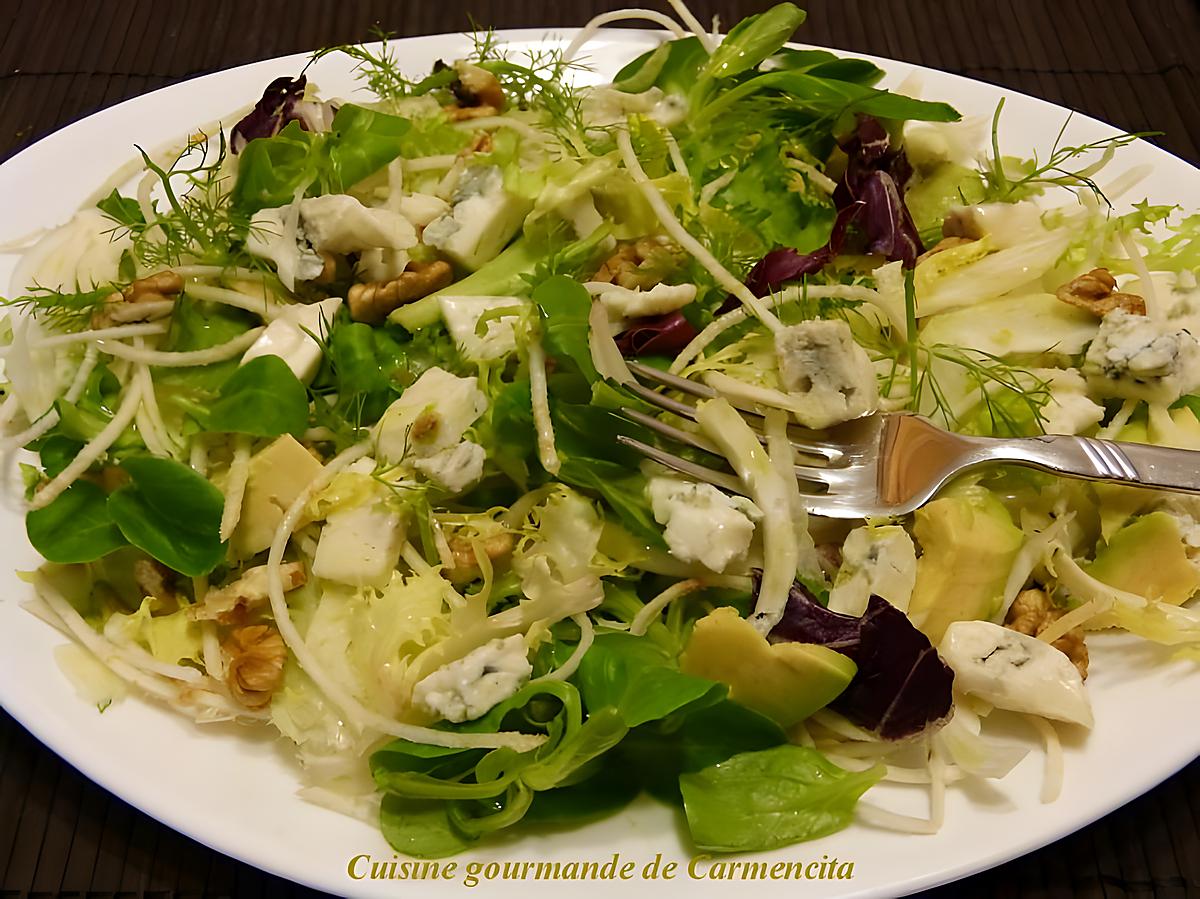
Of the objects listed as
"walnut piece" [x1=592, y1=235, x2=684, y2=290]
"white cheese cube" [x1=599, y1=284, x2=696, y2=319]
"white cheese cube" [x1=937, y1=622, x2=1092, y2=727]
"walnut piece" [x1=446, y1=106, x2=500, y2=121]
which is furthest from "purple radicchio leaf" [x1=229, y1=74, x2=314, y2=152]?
"white cheese cube" [x1=937, y1=622, x2=1092, y2=727]

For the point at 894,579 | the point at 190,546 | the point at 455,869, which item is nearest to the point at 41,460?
the point at 190,546

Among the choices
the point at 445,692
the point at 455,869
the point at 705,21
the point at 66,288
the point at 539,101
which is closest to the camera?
the point at 455,869

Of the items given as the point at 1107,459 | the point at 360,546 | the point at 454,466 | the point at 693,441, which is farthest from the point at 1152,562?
the point at 360,546

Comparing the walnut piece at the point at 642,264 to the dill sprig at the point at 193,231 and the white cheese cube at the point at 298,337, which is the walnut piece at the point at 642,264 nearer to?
the white cheese cube at the point at 298,337

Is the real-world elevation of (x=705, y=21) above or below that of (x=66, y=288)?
below

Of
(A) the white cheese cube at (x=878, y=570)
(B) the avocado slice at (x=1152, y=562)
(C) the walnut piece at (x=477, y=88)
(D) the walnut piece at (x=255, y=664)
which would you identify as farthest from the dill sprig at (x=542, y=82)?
(B) the avocado slice at (x=1152, y=562)

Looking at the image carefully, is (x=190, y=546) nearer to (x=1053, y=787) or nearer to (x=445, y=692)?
(x=445, y=692)

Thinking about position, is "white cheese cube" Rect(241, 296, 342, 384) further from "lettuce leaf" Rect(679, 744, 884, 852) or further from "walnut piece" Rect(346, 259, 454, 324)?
"lettuce leaf" Rect(679, 744, 884, 852)
